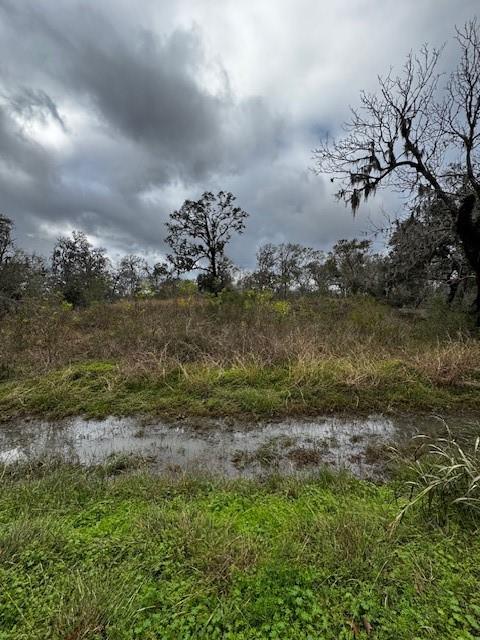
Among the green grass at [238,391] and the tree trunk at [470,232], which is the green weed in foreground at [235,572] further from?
the tree trunk at [470,232]

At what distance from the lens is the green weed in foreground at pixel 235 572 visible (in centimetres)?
→ 133

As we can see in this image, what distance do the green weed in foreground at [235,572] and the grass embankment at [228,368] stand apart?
2.28 m

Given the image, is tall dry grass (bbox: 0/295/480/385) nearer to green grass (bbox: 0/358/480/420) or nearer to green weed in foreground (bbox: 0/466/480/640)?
green grass (bbox: 0/358/480/420)

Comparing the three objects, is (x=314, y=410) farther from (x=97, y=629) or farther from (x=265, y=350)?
(x=97, y=629)

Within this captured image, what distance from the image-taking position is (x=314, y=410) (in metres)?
4.36

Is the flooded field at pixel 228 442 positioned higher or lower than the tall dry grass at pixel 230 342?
lower

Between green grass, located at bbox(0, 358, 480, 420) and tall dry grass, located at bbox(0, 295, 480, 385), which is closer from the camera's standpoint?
green grass, located at bbox(0, 358, 480, 420)

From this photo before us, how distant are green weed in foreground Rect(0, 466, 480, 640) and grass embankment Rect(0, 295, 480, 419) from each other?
2.28 metres

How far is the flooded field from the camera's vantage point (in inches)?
125

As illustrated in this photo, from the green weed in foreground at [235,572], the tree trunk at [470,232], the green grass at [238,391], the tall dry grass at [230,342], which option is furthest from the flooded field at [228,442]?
the tree trunk at [470,232]

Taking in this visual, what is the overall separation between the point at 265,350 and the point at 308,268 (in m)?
Result: 34.2

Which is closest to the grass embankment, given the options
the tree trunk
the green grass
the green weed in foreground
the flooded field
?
the green grass

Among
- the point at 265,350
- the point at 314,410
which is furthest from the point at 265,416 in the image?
the point at 265,350

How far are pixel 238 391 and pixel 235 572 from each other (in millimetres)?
3178
